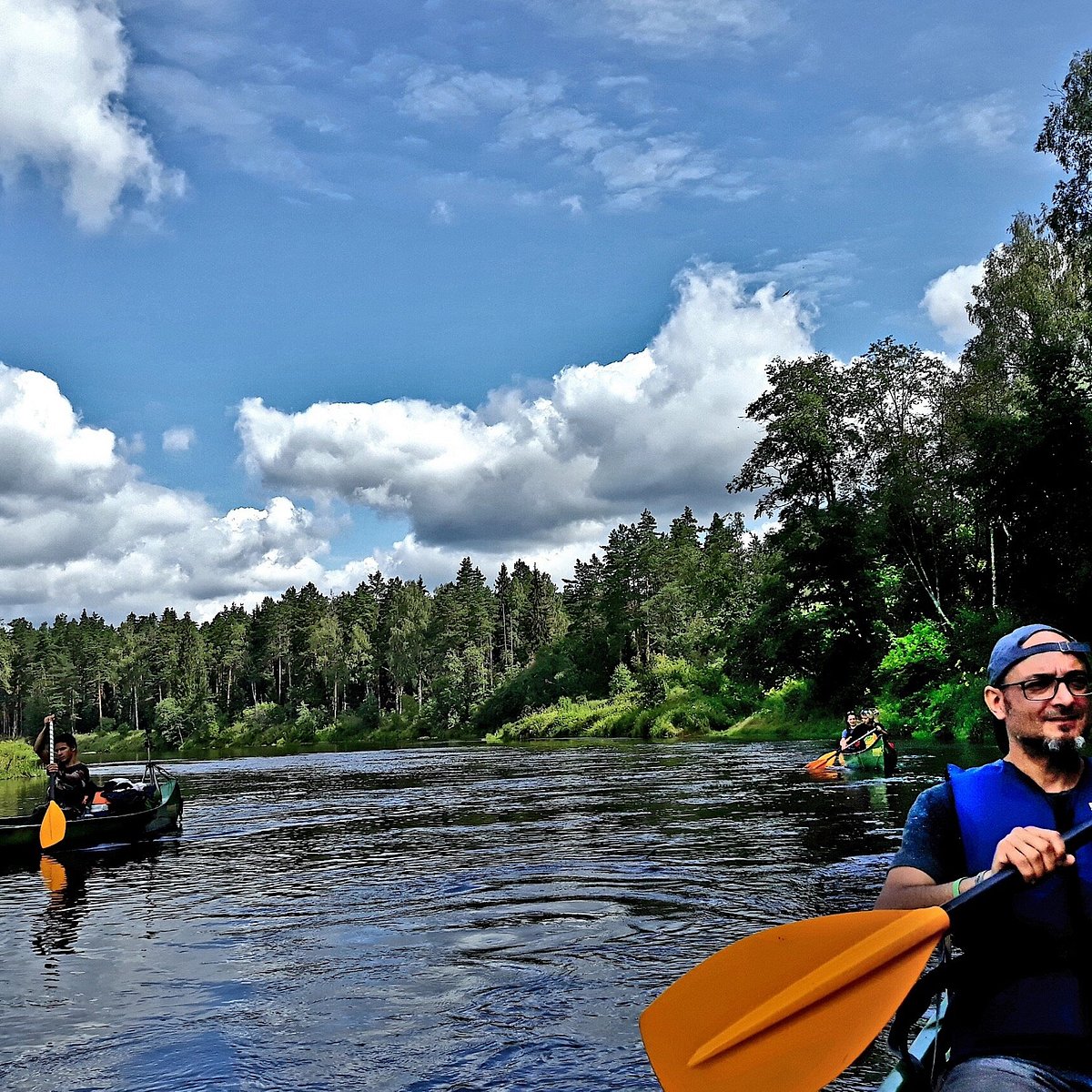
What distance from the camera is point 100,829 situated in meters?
13.6

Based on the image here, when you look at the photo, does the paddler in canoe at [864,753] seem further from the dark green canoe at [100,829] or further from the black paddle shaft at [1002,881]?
the black paddle shaft at [1002,881]

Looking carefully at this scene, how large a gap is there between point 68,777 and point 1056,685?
13760mm

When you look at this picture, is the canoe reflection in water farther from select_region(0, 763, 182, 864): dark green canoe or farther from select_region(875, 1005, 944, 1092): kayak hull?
select_region(875, 1005, 944, 1092): kayak hull

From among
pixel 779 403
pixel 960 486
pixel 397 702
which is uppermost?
pixel 779 403

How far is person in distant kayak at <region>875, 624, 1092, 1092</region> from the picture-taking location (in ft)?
8.96

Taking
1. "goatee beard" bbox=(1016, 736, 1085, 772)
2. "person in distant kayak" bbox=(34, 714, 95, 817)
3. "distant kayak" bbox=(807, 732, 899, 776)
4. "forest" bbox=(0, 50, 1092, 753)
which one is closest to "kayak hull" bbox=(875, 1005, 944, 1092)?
"goatee beard" bbox=(1016, 736, 1085, 772)

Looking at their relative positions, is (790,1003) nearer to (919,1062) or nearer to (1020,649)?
(919,1062)

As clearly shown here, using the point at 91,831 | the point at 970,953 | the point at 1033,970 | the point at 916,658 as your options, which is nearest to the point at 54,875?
the point at 91,831

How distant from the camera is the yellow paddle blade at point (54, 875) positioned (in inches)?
470

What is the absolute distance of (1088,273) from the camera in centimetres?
2366

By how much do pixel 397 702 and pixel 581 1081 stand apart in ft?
279

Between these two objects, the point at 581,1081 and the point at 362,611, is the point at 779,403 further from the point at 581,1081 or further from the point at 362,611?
the point at 362,611

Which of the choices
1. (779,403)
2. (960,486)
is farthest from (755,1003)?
(779,403)

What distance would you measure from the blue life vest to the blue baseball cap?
0.43 m
